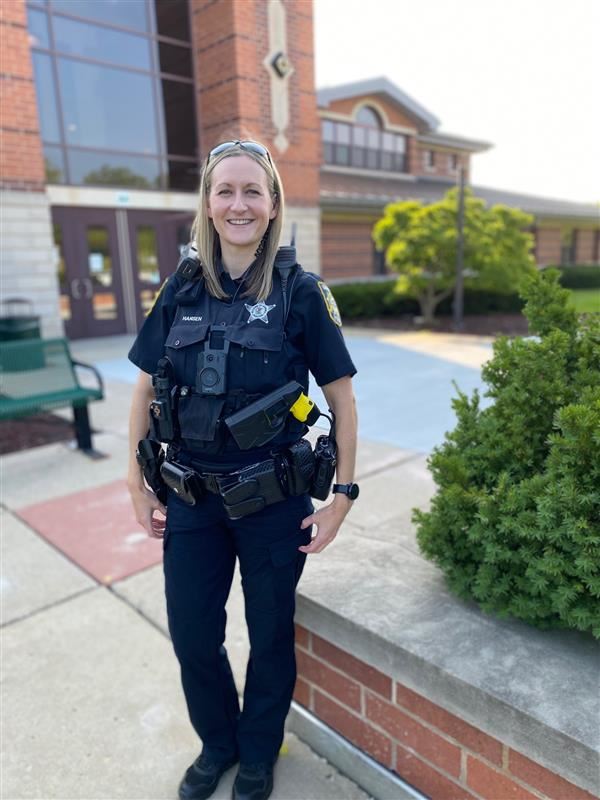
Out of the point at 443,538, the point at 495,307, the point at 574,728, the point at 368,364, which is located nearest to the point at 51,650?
the point at 443,538

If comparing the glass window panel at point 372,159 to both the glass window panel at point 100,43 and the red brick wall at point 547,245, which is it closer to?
the red brick wall at point 547,245

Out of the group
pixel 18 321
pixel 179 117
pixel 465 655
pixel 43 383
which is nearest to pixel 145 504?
pixel 465 655

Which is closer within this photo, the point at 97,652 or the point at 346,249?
the point at 97,652

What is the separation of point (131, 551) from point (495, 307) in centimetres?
1424

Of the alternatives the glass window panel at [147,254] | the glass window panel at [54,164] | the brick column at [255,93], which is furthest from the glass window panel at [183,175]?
the glass window panel at [54,164]

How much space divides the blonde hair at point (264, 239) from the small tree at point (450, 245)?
1134 centimetres

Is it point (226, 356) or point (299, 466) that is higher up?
point (226, 356)

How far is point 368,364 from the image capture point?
9500 millimetres

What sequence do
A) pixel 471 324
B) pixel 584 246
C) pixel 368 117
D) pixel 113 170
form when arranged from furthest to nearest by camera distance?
1. pixel 584 246
2. pixel 368 117
3. pixel 471 324
4. pixel 113 170

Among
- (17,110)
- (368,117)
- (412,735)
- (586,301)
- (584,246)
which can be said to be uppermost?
(368,117)

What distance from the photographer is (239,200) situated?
1.77 m

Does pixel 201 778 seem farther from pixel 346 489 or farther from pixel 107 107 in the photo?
pixel 107 107

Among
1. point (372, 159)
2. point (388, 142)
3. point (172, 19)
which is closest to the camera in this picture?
point (172, 19)

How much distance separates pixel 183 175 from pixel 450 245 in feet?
20.7
